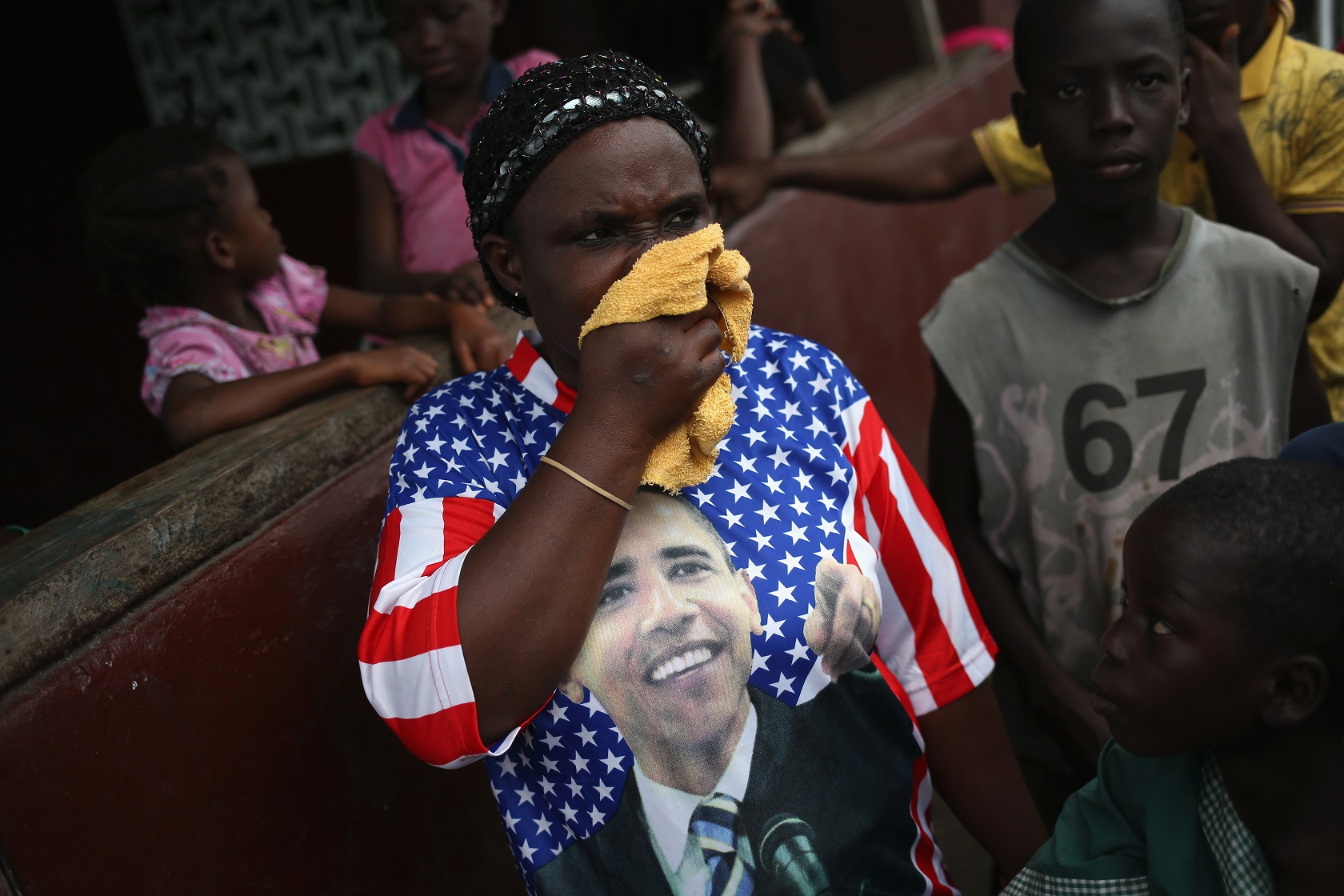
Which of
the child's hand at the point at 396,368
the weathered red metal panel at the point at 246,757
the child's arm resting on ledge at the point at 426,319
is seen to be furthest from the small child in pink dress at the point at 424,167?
the weathered red metal panel at the point at 246,757

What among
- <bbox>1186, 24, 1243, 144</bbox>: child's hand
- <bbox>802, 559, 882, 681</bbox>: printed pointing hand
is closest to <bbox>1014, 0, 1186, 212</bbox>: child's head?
<bbox>1186, 24, 1243, 144</bbox>: child's hand

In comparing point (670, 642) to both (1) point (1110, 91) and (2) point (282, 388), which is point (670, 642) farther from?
(1) point (1110, 91)

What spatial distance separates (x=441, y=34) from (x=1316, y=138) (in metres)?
2.05

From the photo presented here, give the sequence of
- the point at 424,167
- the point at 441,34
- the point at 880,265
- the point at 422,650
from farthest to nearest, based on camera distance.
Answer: the point at 880,265 < the point at 424,167 < the point at 441,34 < the point at 422,650

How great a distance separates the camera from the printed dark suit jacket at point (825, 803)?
1319 millimetres

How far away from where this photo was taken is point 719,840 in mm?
1314

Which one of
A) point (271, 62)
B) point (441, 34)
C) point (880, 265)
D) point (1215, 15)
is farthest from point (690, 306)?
point (271, 62)

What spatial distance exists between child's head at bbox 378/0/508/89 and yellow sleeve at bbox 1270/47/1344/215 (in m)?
1.92

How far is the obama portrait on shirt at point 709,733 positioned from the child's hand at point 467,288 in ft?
4.06

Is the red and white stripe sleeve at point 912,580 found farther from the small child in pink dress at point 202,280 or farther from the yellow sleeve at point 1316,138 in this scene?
the yellow sleeve at point 1316,138

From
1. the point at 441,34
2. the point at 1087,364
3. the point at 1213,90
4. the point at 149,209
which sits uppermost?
the point at 441,34

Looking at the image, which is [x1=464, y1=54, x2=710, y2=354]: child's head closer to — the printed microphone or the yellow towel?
the yellow towel

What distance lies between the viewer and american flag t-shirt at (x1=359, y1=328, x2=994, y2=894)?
1197mm

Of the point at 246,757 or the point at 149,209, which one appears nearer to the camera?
the point at 246,757
